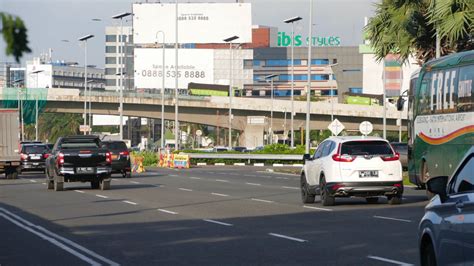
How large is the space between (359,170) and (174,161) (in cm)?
4798

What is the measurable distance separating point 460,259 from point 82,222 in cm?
1414

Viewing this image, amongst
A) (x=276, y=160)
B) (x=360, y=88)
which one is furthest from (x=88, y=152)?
(x=360, y=88)

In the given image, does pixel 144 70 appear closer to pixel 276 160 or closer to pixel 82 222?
pixel 276 160

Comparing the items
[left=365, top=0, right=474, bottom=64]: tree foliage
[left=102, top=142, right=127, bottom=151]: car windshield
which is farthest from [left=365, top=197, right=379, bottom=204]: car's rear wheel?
[left=102, top=142, right=127, bottom=151]: car windshield

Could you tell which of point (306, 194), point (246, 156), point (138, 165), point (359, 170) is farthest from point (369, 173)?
point (246, 156)

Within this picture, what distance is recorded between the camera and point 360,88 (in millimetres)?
189875

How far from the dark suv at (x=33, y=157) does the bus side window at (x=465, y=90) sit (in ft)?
107

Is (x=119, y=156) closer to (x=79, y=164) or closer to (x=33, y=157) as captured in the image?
(x=33, y=157)

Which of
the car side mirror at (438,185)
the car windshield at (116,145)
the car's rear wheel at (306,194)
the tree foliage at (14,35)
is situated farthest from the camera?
the car windshield at (116,145)

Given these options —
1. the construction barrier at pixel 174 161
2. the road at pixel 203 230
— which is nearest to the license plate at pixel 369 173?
the road at pixel 203 230

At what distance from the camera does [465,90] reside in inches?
957

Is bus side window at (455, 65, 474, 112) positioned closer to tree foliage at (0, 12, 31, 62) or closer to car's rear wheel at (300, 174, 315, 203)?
car's rear wheel at (300, 174, 315, 203)

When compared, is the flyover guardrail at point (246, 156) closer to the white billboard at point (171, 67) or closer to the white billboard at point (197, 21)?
the white billboard at point (171, 67)

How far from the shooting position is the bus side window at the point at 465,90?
2384cm
